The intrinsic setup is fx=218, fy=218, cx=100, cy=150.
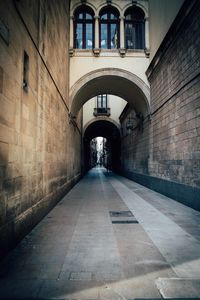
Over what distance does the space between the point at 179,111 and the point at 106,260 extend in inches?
258

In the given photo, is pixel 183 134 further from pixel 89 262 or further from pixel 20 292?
pixel 20 292

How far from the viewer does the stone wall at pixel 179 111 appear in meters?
7.02

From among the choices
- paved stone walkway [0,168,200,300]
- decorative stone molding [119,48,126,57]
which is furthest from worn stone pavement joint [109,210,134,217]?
decorative stone molding [119,48,126,57]

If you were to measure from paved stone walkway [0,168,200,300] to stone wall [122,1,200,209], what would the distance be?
2139 mm

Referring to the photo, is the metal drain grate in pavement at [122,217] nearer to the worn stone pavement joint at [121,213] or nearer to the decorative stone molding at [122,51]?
the worn stone pavement joint at [121,213]

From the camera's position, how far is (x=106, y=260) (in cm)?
346

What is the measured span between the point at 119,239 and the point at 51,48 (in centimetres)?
671

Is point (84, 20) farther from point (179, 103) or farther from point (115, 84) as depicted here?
point (179, 103)

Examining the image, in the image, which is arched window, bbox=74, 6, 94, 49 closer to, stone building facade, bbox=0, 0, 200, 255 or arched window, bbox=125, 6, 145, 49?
stone building facade, bbox=0, 0, 200, 255

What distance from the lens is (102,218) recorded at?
20.2 feet

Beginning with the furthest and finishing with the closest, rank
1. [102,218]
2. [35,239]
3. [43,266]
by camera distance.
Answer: [102,218] < [35,239] < [43,266]

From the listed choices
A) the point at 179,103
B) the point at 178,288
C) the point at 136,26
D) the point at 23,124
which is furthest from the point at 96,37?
the point at 178,288

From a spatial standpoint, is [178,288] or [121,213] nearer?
[178,288]

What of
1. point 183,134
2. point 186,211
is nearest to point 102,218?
point 186,211
